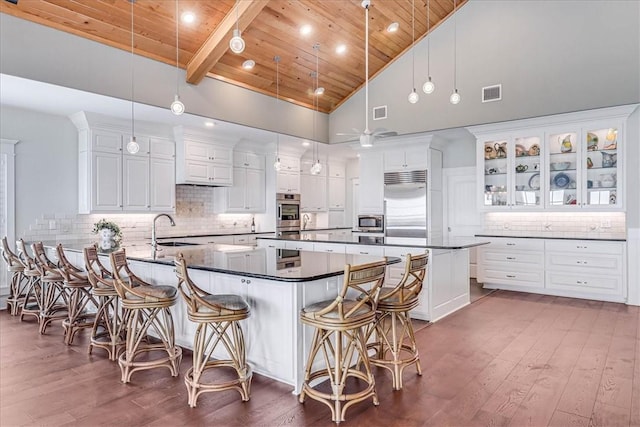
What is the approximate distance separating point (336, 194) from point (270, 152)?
7.25 feet

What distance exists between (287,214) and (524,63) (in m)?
4.84

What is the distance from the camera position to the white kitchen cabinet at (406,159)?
293 inches

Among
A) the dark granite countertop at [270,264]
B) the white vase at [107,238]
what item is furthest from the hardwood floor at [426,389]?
the white vase at [107,238]

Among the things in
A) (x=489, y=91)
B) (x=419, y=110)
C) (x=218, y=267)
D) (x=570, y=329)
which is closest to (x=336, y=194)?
(x=419, y=110)

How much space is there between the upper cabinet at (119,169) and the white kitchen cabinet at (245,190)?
101 centimetres

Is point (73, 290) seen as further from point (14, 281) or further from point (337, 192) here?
point (337, 192)

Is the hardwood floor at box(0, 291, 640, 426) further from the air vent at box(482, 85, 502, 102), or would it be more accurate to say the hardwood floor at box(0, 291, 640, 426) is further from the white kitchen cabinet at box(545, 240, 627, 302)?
the air vent at box(482, 85, 502, 102)

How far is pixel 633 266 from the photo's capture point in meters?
5.39

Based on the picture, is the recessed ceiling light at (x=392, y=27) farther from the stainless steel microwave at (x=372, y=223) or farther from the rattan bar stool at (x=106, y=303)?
the rattan bar stool at (x=106, y=303)

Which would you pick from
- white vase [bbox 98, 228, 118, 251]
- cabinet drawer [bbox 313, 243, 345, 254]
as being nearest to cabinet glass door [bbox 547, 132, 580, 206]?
cabinet drawer [bbox 313, 243, 345, 254]

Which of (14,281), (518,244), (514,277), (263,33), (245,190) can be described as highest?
(263,33)

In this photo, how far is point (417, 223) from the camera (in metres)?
7.57

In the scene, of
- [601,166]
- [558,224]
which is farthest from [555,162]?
[558,224]

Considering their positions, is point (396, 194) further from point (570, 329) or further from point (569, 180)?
point (570, 329)
